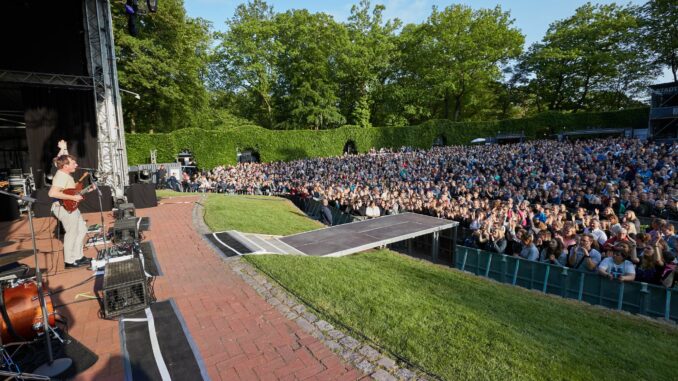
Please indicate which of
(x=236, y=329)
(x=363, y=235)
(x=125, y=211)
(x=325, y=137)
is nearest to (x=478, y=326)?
(x=236, y=329)

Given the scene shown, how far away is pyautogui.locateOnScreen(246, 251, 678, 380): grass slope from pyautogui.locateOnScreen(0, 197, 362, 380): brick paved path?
686 millimetres

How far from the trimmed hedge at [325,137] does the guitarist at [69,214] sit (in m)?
25.4

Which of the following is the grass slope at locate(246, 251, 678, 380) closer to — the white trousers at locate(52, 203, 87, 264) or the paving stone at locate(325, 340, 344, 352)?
the paving stone at locate(325, 340, 344, 352)

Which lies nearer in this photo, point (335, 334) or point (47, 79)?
point (335, 334)

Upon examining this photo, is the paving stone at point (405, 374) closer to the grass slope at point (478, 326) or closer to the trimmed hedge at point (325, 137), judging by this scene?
the grass slope at point (478, 326)

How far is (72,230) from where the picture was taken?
6.23 metres

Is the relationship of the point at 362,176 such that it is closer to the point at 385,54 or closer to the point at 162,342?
the point at 162,342

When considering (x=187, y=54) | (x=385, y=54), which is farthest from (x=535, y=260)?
(x=385, y=54)

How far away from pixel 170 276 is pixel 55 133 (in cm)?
1112

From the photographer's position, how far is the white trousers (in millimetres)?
6016

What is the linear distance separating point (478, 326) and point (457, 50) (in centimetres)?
4540

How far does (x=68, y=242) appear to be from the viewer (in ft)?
20.8

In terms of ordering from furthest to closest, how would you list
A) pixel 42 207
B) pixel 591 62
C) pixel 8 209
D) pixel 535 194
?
pixel 591 62 < pixel 535 194 < pixel 42 207 < pixel 8 209

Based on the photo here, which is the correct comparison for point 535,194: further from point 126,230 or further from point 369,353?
point 126,230
